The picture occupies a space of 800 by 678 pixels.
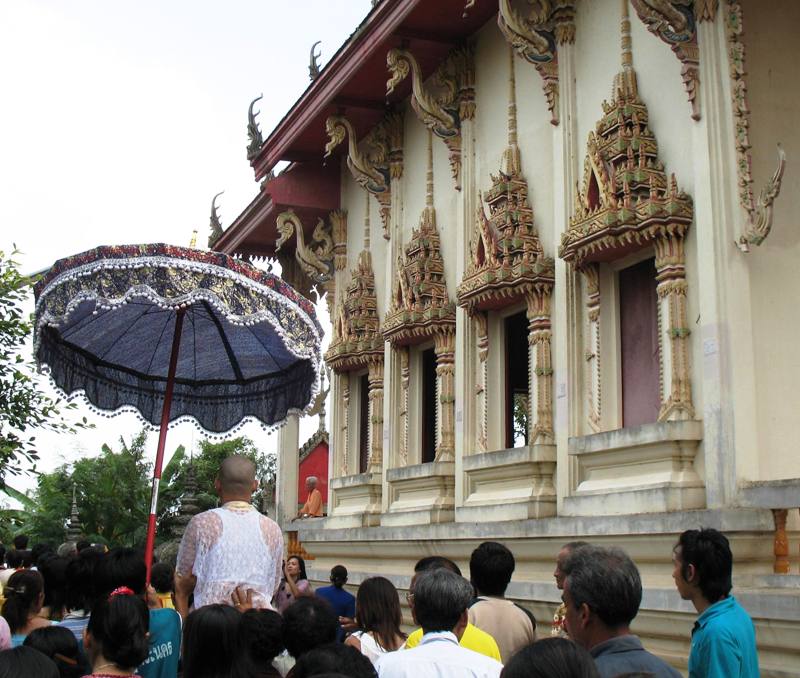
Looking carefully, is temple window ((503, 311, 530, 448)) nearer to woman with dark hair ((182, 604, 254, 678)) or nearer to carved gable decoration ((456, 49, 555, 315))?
carved gable decoration ((456, 49, 555, 315))

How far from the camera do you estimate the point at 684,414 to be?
775cm

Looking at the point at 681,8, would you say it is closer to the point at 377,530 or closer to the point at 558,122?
the point at 558,122

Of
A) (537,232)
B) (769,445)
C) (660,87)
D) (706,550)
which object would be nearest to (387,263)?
(537,232)

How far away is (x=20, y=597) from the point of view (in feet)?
17.6

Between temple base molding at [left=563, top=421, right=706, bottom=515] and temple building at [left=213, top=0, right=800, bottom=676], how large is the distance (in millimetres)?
22

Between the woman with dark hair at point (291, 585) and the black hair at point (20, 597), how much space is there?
14.7 feet

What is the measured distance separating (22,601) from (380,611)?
175 cm

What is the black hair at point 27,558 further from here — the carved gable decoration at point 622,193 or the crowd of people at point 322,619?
the carved gable decoration at point 622,193

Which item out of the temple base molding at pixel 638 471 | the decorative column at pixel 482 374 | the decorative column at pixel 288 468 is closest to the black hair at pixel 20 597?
the temple base molding at pixel 638 471

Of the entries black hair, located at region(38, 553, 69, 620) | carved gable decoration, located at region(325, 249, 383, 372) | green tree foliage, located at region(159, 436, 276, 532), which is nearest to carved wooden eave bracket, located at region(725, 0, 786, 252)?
black hair, located at region(38, 553, 69, 620)

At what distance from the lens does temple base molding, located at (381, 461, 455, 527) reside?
11250 millimetres

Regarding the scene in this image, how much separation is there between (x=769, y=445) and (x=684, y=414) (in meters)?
0.63

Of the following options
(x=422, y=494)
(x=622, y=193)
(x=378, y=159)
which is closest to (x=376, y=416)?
(x=422, y=494)

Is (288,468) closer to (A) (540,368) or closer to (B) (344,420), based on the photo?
(B) (344,420)
